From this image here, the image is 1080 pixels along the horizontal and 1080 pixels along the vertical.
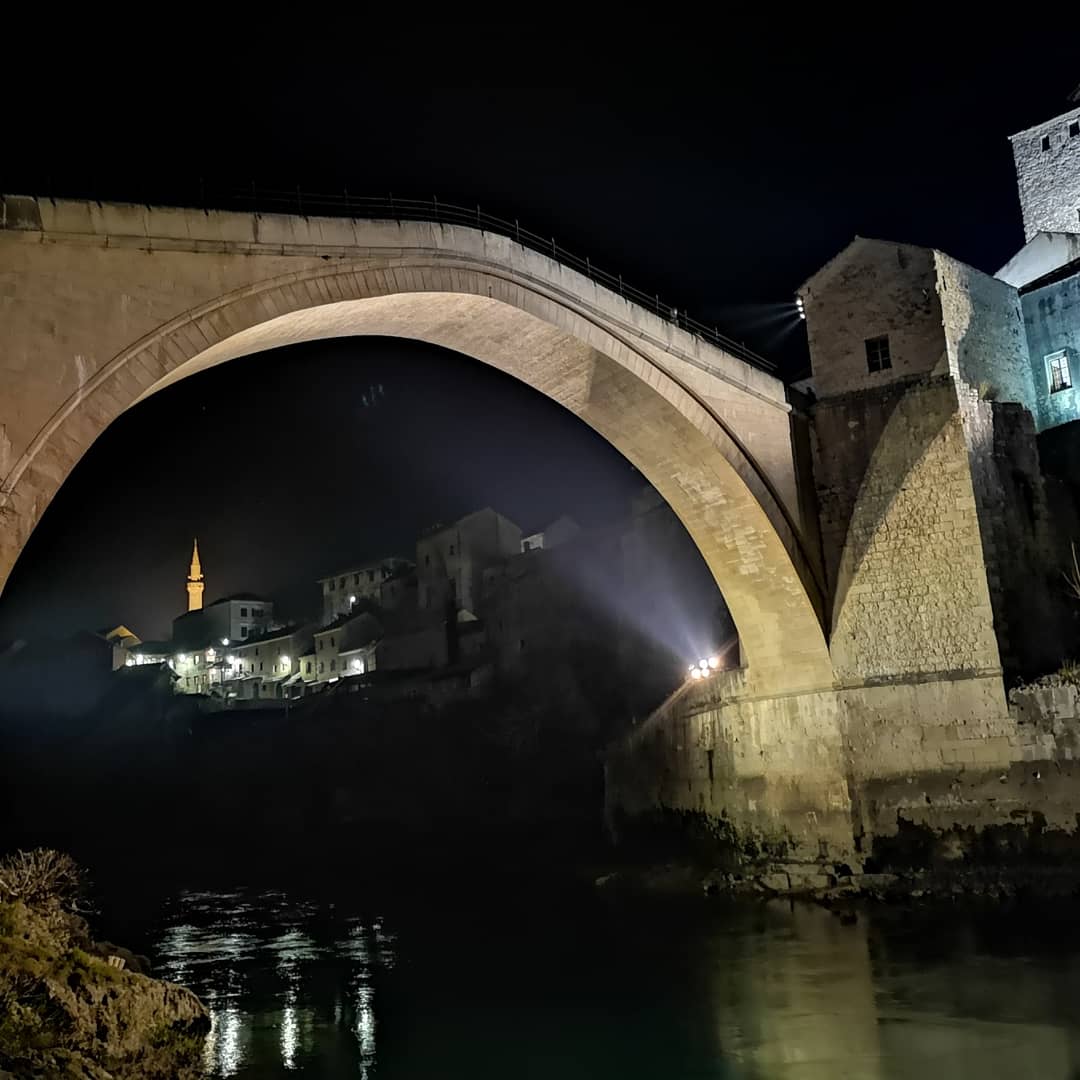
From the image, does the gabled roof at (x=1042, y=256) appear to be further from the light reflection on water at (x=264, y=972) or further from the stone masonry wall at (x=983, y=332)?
the light reflection on water at (x=264, y=972)

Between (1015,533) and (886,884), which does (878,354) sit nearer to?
(1015,533)

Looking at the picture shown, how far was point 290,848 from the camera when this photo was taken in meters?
31.1

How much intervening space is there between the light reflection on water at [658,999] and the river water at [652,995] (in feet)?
0.10

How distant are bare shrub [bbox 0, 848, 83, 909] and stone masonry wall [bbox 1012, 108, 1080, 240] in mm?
27471

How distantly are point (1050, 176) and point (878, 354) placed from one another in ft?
54.1

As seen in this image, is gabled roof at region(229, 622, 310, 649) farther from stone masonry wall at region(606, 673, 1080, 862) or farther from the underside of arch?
the underside of arch

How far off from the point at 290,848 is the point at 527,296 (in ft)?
77.5

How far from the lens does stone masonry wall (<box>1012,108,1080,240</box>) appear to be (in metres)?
26.8

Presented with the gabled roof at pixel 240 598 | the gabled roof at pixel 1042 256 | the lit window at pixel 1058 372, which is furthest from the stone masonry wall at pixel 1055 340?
the gabled roof at pixel 240 598

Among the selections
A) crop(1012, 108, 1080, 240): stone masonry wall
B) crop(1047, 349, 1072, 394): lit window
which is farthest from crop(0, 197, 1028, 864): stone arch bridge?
crop(1012, 108, 1080, 240): stone masonry wall

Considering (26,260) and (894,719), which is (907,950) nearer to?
(894,719)

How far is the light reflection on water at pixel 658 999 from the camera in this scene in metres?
7.71

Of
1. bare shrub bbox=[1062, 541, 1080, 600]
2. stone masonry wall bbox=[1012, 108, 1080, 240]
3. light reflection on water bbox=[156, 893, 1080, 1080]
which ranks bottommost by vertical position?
light reflection on water bbox=[156, 893, 1080, 1080]

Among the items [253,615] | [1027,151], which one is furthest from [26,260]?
[253,615]
